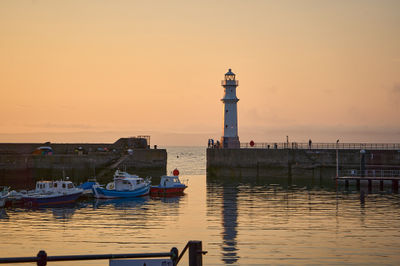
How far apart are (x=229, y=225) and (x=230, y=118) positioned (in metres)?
51.2

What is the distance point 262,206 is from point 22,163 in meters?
38.2

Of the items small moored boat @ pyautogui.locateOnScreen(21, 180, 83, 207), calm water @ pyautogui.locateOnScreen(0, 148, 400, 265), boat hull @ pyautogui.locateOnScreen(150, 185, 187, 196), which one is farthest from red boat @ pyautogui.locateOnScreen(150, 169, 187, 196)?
small moored boat @ pyautogui.locateOnScreen(21, 180, 83, 207)

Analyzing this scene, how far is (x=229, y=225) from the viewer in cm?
3856

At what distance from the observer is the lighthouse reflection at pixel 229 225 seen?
2839 cm

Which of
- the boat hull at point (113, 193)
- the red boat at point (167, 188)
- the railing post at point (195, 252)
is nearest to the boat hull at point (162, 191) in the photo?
the red boat at point (167, 188)

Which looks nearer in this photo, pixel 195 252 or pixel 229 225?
pixel 195 252

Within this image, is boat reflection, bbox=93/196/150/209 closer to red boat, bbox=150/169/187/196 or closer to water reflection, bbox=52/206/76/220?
red boat, bbox=150/169/187/196

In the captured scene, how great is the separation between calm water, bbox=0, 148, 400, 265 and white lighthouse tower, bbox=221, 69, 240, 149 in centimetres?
3035

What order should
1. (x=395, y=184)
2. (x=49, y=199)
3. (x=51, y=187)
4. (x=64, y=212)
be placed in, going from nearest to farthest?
(x=64, y=212) < (x=49, y=199) < (x=51, y=187) < (x=395, y=184)

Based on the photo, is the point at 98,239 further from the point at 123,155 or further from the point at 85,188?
the point at 123,155

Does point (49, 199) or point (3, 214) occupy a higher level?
point (49, 199)

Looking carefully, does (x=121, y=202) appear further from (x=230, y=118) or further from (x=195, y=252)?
(x=195, y=252)

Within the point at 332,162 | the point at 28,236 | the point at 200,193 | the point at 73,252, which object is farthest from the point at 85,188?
the point at 332,162

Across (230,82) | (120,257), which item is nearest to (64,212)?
(120,257)
